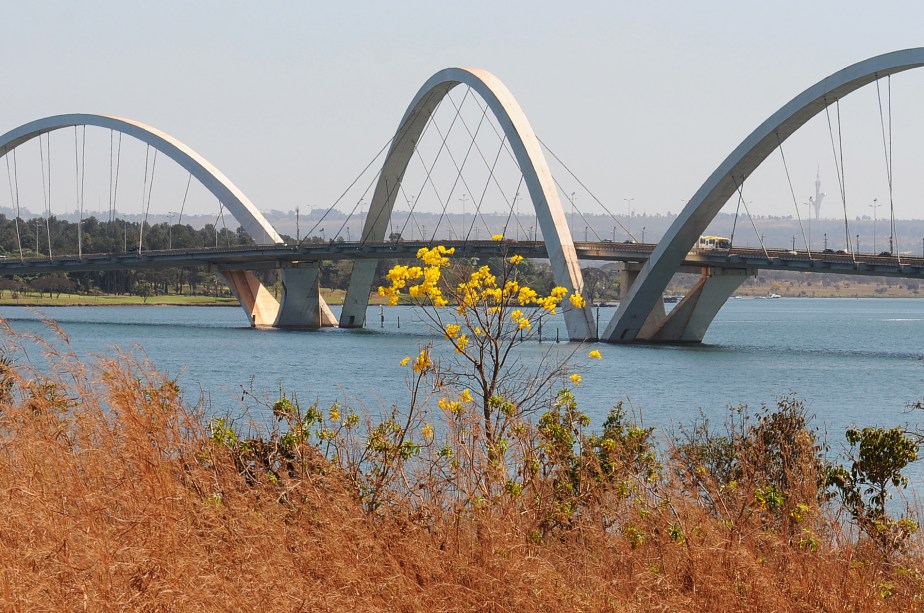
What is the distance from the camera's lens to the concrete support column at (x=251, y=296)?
90.6m

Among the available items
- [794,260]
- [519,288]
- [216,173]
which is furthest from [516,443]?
[216,173]

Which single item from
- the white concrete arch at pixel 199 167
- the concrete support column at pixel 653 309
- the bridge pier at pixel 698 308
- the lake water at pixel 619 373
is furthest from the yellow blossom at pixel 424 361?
the white concrete arch at pixel 199 167

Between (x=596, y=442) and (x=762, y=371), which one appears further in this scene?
(x=762, y=371)

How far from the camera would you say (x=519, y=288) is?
42.5 ft

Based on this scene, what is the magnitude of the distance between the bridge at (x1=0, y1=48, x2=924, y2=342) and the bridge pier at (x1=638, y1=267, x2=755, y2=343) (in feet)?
0.19

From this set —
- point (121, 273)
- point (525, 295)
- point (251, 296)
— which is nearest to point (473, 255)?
point (251, 296)

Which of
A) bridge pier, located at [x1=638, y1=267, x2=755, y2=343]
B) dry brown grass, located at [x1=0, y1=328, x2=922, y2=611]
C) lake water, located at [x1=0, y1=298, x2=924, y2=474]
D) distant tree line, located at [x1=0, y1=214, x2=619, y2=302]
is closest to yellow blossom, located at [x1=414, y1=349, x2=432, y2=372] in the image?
dry brown grass, located at [x1=0, y1=328, x2=922, y2=611]

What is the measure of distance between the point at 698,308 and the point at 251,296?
34.6m

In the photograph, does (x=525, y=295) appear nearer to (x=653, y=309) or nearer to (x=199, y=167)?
(x=653, y=309)

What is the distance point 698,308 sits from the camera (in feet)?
238

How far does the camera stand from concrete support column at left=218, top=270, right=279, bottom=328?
9056 cm

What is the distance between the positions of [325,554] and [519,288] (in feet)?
22.3

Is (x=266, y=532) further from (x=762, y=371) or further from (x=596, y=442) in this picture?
(x=762, y=371)

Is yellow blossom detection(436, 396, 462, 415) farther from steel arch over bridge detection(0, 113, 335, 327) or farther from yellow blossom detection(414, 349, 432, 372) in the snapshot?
steel arch over bridge detection(0, 113, 335, 327)
